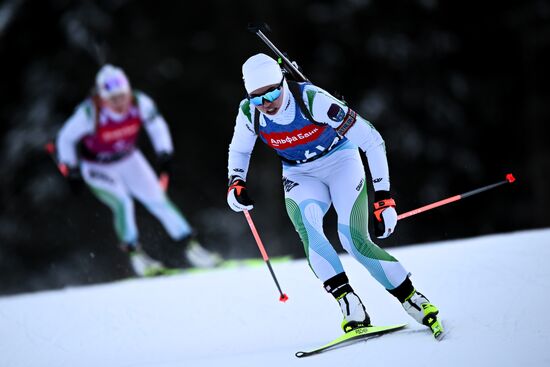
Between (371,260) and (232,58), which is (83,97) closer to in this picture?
(232,58)

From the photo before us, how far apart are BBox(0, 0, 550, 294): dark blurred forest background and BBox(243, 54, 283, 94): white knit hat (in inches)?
494

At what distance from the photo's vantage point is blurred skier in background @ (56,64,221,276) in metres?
10.5

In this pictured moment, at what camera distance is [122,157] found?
1101 cm

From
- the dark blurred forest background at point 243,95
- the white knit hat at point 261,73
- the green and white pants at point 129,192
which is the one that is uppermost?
the white knit hat at point 261,73

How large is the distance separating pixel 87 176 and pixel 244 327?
14.3 ft

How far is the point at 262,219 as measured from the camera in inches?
732

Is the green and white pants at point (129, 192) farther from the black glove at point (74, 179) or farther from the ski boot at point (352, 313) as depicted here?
the ski boot at point (352, 313)

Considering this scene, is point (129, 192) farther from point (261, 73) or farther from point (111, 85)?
point (261, 73)

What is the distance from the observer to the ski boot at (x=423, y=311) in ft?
18.6

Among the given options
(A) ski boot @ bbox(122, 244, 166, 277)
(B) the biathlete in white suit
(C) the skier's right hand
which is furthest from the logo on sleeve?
(A) ski boot @ bbox(122, 244, 166, 277)

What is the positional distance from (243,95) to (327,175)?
43.0 feet

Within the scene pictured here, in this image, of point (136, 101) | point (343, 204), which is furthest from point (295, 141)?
point (136, 101)

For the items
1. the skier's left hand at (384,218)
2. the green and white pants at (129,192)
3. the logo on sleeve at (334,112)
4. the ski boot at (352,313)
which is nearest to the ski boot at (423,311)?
the ski boot at (352,313)

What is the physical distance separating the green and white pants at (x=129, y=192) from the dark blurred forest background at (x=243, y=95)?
24.5 ft
